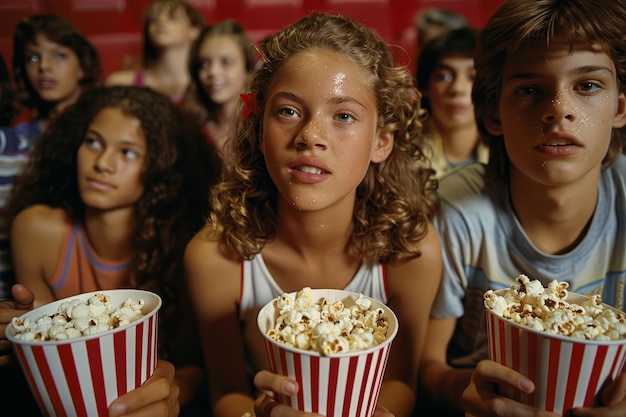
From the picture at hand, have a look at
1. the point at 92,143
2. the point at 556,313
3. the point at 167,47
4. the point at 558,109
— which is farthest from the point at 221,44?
the point at 556,313

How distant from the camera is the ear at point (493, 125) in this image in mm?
1278

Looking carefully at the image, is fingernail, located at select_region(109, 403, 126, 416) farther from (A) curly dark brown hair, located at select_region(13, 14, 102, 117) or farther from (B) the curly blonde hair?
(A) curly dark brown hair, located at select_region(13, 14, 102, 117)

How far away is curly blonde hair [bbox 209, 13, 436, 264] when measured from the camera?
3.72ft

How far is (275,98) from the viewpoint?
1.07 m

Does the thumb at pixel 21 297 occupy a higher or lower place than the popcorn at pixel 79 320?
lower

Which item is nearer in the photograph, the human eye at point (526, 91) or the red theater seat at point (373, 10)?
the human eye at point (526, 91)

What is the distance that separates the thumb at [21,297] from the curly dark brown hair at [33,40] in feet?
4.59

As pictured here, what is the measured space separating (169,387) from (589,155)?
3.09 ft

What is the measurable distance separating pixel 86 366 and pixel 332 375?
379mm

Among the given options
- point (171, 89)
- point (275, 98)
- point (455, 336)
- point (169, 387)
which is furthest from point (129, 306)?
point (171, 89)

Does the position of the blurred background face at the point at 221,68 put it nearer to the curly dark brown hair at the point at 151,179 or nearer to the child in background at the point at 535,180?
the curly dark brown hair at the point at 151,179

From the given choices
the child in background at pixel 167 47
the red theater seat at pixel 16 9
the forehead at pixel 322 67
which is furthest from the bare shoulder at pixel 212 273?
the red theater seat at pixel 16 9

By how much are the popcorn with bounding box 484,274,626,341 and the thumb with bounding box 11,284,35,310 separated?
0.91m

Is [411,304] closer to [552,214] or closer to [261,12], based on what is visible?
[552,214]
